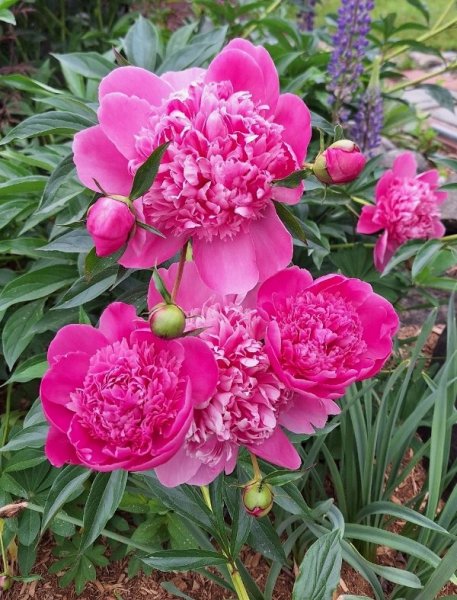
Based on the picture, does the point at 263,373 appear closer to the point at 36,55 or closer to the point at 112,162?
the point at 112,162

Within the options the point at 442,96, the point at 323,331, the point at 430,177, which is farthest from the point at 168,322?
the point at 442,96

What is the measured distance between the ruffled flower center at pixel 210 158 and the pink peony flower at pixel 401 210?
2.34 feet

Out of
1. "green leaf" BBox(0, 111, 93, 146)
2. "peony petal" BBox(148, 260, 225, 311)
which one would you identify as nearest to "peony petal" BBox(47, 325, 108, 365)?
"peony petal" BBox(148, 260, 225, 311)

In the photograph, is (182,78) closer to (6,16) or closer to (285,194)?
(285,194)

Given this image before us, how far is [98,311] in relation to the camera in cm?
137

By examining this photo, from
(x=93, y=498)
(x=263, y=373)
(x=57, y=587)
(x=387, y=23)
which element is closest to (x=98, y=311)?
(x=57, y=587)

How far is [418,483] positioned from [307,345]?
1.01 meters

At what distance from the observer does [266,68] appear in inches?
26.2

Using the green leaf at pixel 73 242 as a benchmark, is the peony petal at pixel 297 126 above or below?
A: above

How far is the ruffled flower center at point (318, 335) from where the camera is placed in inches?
23.3

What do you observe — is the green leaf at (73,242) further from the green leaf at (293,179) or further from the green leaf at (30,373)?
the green leaf at (293,179)

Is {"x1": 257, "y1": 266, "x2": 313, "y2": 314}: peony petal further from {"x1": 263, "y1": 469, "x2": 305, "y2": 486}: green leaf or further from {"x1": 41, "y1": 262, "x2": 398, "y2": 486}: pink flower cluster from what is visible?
{"x1": 263, "y1": 469, "x2": 305, "y2": 486}: green leaf

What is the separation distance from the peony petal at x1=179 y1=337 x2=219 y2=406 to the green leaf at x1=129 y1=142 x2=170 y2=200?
15 cm

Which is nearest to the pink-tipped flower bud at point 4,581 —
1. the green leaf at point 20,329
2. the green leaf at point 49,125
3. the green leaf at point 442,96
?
the green leaf at point 20,329
